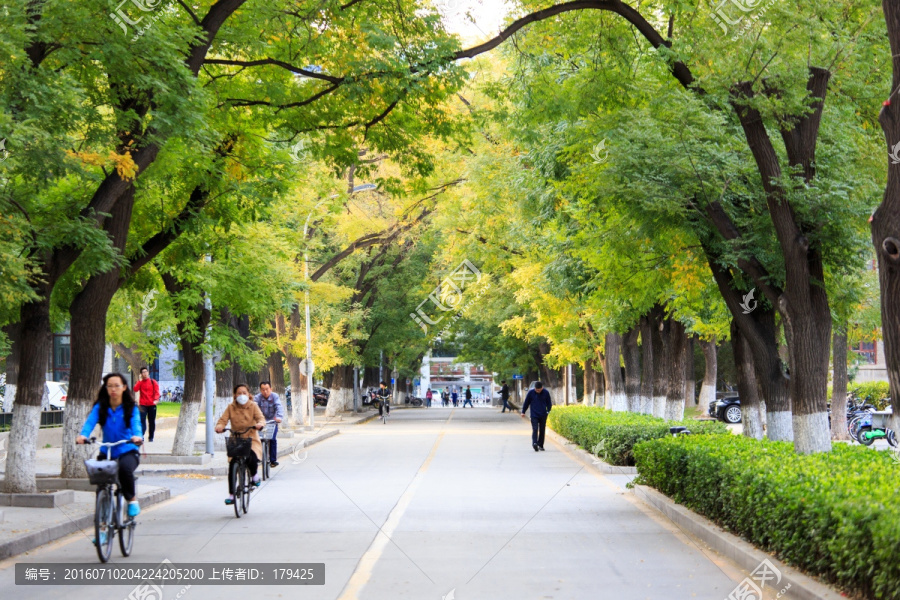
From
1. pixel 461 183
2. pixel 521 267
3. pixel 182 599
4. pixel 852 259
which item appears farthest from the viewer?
pixel 461 183

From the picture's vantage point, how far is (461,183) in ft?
127

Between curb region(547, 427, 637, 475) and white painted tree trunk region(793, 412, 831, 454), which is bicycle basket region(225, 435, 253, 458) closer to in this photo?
white painted tree trunk region(793, 412, 831, 454)

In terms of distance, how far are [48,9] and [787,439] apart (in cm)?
1165

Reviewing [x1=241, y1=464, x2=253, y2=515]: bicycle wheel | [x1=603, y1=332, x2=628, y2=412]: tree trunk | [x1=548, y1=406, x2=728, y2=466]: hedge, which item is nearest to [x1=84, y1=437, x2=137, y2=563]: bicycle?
[x1=241, y1=464, x2=253, y2=515]: bicycle wheel

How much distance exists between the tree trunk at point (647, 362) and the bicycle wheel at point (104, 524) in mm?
18612

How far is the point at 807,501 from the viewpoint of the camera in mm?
8398

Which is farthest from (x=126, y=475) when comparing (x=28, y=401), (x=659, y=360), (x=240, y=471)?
(x=659, y=360)

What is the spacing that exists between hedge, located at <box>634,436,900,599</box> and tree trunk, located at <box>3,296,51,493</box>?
9069 mm

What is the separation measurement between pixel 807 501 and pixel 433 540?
4.33 m

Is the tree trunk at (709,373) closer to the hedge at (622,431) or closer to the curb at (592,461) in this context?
the curb at (592,461)

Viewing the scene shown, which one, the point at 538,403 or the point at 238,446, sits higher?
the point at 538,403

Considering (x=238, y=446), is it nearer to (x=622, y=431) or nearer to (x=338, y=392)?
(x=622, y=431)

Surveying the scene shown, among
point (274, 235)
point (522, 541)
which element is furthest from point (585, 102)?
point (274, 235)

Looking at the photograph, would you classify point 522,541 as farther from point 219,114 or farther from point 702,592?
point 219,114
